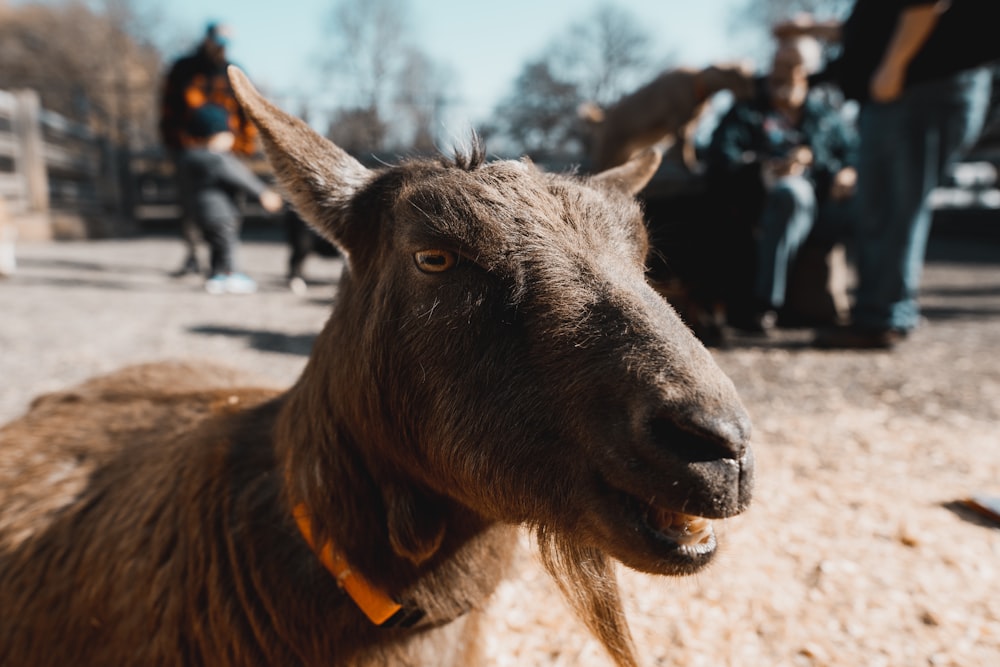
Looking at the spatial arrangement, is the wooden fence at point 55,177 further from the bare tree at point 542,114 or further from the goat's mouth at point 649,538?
the goat's mouth at point 649,538

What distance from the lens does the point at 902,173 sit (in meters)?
5.39

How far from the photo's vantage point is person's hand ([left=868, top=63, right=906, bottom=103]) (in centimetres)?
516

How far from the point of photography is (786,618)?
2486mm

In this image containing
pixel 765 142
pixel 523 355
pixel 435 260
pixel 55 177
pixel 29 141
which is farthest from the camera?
pixel 55 177

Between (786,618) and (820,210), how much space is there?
546 centimetres

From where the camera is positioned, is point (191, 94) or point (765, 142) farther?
point (191, 94)

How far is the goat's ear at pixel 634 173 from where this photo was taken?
2.15 metres

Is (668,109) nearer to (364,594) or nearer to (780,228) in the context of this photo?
(780,228)

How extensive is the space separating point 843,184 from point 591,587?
6301 millimetres

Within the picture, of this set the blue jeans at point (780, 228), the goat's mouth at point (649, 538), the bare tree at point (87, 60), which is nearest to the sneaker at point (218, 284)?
the blue jeans at point (780, 228)

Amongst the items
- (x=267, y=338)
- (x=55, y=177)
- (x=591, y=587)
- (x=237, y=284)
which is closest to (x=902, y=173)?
(x=591, y=587)

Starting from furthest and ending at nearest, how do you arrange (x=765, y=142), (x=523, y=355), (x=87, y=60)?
(x=87, y=60) → (x=765, y=142) → (x=523, y=355)

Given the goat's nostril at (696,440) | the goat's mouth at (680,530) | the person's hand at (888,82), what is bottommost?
the goat's mouth at (680,530)

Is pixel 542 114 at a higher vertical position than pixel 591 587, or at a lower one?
higher
